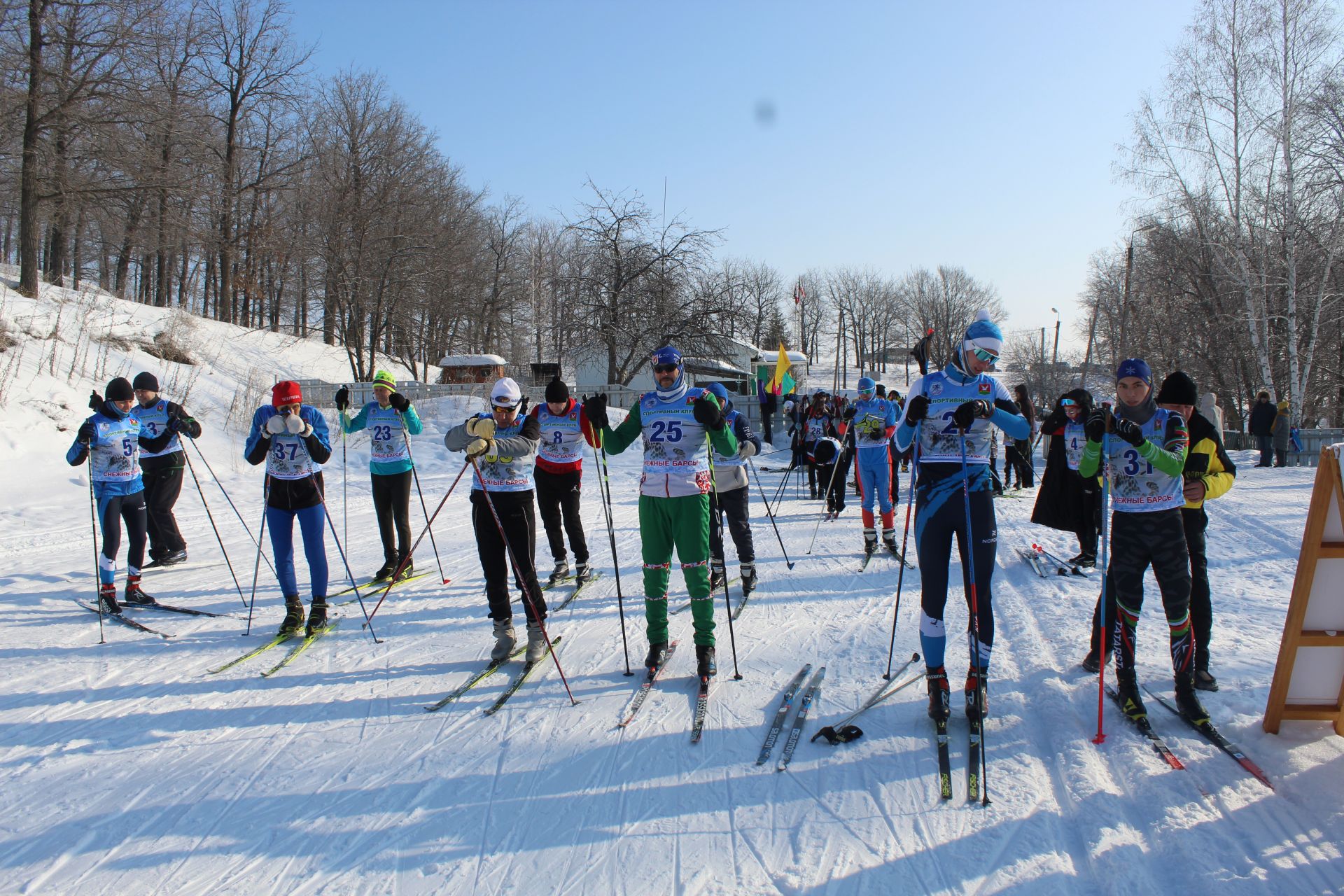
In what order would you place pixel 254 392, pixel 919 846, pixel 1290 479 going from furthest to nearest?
pixel 254 392
pixel 1290 479
pixel 919 846

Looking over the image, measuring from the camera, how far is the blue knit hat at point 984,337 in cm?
428

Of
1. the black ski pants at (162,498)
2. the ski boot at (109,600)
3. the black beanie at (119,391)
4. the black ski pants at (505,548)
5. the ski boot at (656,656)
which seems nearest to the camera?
the ski boot at (656,656)

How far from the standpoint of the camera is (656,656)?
16.7ft

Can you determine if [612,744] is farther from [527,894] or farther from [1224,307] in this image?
[1224,307]

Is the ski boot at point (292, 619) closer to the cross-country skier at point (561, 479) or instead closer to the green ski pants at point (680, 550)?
the cross-country skier at point (561, 479)

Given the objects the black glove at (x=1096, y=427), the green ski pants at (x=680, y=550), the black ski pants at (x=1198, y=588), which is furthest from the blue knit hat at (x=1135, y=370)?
the green ski pants at (x=680, y=550)

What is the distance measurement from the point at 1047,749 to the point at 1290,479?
46.9 feet

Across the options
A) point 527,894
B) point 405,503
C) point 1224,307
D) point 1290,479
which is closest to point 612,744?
point 527,894

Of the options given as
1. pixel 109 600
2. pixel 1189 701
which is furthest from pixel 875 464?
pixel 109 600

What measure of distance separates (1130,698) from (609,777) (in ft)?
9.84

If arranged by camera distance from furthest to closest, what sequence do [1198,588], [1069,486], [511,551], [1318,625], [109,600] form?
[1069,486] < [109,600] < [511,551] < [1198,588] < [1318,625]

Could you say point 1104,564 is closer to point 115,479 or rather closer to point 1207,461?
point 1207,461

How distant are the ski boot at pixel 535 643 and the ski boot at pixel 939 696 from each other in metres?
2.64

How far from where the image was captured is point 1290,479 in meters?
14.2
